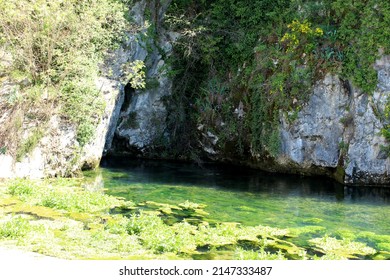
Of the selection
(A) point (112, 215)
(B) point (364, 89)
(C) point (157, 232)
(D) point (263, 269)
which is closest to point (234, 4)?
(B) point (364, 89)

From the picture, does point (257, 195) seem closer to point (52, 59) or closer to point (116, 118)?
point (52, 59)

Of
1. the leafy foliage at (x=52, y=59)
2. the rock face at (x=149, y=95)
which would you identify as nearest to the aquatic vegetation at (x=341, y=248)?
the leafy foliage at (x=52, y=59)

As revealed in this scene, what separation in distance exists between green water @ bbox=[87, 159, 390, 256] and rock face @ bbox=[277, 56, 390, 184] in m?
0.59

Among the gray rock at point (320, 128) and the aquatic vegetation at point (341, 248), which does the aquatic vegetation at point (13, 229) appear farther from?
the gray rock at point (320, 128)

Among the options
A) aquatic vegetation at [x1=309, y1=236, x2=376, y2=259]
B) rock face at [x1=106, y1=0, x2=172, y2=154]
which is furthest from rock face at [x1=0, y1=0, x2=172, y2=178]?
aquatic vegetation at [x1=309, y1=236, x2=376, y2=259]

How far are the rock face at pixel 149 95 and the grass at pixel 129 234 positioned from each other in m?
10.1

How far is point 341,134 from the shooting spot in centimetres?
1814

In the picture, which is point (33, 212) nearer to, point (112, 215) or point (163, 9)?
point (112, 215)

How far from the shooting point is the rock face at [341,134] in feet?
56.0

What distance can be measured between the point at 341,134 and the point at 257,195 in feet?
15.8

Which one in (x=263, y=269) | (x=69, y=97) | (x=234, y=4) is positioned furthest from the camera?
(x=234, y=4)

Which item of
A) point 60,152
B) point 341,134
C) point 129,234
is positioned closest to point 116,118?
point 60,152

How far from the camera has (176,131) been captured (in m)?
22.6

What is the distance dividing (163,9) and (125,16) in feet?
→ 8.26
